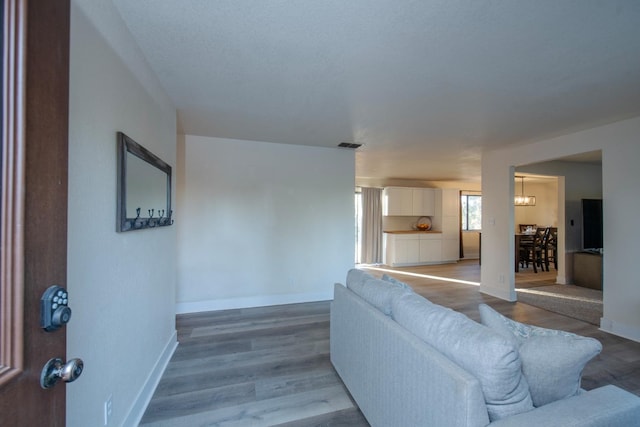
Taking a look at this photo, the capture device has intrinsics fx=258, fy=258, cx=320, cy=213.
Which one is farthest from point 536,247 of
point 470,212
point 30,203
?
point 30,203

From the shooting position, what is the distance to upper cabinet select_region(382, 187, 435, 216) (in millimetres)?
7031

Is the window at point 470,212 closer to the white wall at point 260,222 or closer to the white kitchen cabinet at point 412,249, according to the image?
the white kitchen cabinet at point 412,249

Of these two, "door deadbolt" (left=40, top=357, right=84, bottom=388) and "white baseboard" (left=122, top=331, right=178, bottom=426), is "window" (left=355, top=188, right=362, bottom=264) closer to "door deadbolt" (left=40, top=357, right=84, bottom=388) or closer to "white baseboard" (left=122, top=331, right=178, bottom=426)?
"white baseboard" (left=122, top=331, right=178, bottom=426)

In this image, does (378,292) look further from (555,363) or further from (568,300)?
(568,300)

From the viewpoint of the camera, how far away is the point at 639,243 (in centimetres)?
279

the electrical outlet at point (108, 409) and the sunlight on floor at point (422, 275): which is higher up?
the electrical outlet at point (108, 409)

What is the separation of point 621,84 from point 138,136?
3.69 metres

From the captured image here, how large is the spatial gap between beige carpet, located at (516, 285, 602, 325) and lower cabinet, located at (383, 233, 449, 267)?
260 centimetres

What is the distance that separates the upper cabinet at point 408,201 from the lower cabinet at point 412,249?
2.11 feet

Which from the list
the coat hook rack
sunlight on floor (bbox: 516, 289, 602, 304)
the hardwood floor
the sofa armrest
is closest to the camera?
the sofa armrest

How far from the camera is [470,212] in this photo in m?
8.10

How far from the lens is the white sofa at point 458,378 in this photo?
0.92m

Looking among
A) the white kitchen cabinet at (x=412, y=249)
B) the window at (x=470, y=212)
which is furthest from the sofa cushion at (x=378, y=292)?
the window at (x=470, y=212)

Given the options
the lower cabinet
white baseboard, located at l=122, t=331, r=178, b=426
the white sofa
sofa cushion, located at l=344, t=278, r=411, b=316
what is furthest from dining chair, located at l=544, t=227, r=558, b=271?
white baseboard, located at l=122, t=331, r=178, b=426
